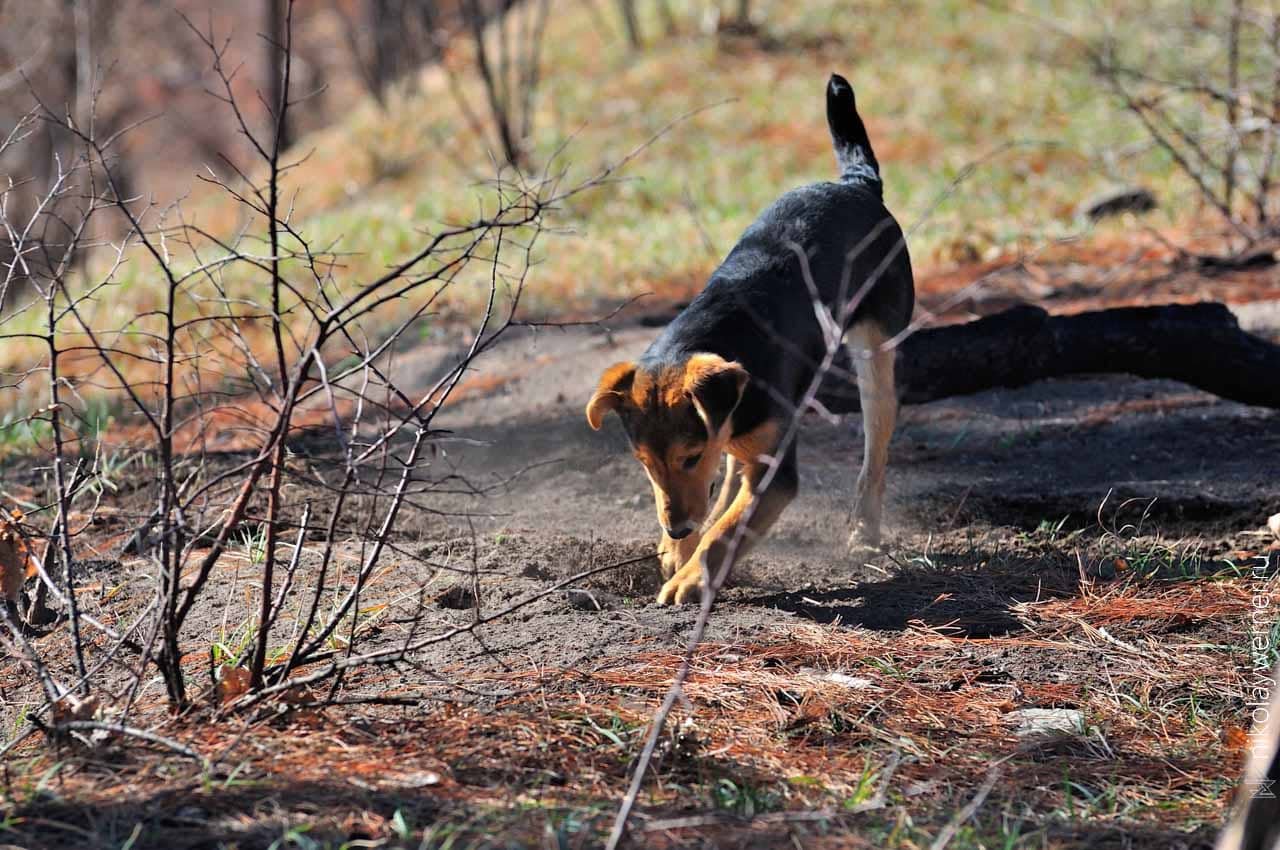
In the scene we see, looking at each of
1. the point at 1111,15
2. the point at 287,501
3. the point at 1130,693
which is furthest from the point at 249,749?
the point at 1111,15

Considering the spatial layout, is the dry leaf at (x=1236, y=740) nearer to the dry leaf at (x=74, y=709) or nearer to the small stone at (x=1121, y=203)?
the dry leaf at (x=74, y=709)

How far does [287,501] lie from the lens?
19.9 ft

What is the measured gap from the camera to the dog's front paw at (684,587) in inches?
189

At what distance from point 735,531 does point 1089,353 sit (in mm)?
2684

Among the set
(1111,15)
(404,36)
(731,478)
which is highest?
(404,36)

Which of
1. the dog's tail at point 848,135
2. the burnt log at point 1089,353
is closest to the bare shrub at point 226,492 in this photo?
the dog's tail at point 848,135

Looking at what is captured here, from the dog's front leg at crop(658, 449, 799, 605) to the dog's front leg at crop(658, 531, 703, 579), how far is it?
34 mm

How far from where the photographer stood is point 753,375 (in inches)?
199

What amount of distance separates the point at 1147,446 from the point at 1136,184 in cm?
711

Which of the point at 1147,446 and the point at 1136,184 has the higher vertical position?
the point at 1136,184

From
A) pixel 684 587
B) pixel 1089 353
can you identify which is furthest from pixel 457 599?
pixel 1089 353

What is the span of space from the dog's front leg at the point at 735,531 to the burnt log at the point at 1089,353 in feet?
5.62

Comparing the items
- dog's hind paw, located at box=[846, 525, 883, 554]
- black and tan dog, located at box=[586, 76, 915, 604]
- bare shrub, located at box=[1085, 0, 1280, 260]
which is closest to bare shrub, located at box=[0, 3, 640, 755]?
black and tan dog, located at box=[586, 76, 915, 604]

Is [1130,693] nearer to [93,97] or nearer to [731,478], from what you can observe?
[731,478]
